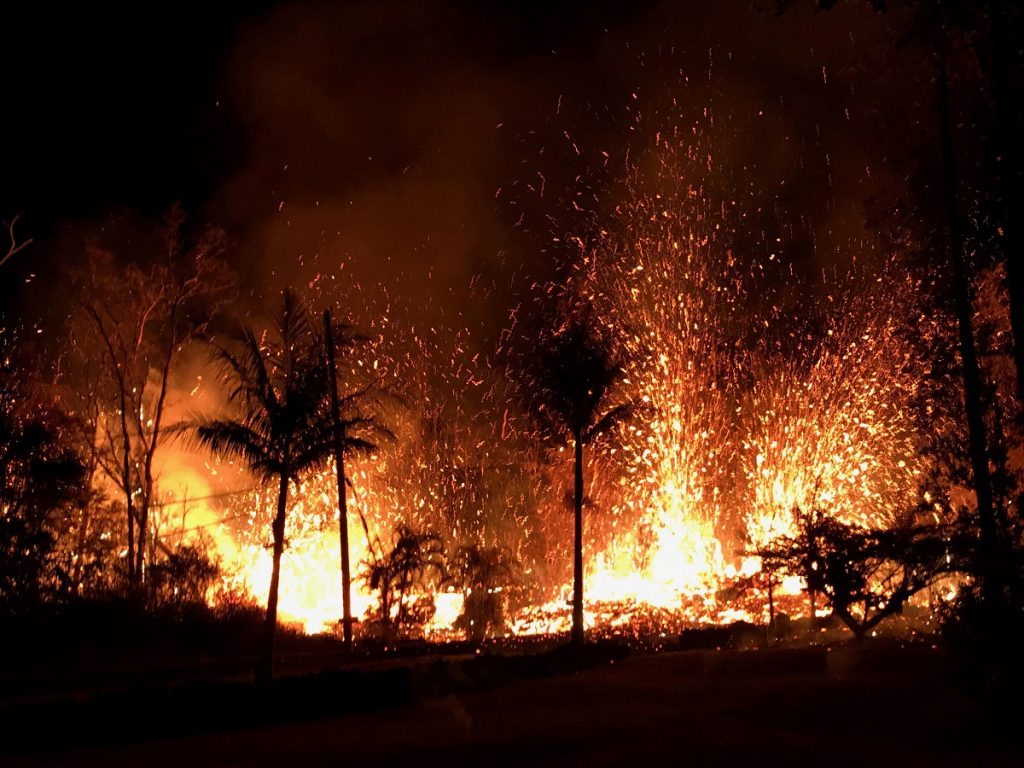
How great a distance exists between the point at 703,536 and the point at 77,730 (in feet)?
79.6

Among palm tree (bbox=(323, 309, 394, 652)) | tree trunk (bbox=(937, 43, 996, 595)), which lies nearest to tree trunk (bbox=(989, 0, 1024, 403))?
tree trunk (bbox=(937, 43, 996, 595))

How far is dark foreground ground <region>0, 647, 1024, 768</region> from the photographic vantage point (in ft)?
26.5

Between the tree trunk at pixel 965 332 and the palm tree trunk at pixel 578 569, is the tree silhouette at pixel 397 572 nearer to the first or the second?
the palm tree trunk at pixel 578 569

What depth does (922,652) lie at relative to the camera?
523 inches

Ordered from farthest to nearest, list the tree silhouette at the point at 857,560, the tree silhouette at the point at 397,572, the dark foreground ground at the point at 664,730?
the tree silhouette at the point at 397,572, the tree silhouette at the point at 857,560, the dark foreground ground at the point at 664,730

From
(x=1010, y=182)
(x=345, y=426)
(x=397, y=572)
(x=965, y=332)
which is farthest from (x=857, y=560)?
(x=397, y=572)

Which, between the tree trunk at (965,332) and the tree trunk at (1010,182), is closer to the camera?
the tree trunk at (1010,182)

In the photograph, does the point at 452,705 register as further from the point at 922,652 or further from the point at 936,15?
the point at 936,15

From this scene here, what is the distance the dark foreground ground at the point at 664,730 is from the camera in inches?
318

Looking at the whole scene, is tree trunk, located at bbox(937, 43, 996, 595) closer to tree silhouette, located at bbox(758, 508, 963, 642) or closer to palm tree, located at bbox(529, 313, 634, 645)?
tree silhouette, located at bbox(758, 508, 963, 642)

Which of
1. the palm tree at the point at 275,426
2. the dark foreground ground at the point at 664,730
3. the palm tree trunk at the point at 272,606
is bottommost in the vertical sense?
the dark foreground ground at the point at 664,730

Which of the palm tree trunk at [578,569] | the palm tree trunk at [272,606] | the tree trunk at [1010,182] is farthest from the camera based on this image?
the palm tree trunk at [578,569]

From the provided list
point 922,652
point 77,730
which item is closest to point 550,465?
point 922,652

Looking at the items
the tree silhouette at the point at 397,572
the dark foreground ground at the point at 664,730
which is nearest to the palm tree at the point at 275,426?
the dark foreground ground at the point at 664,730
